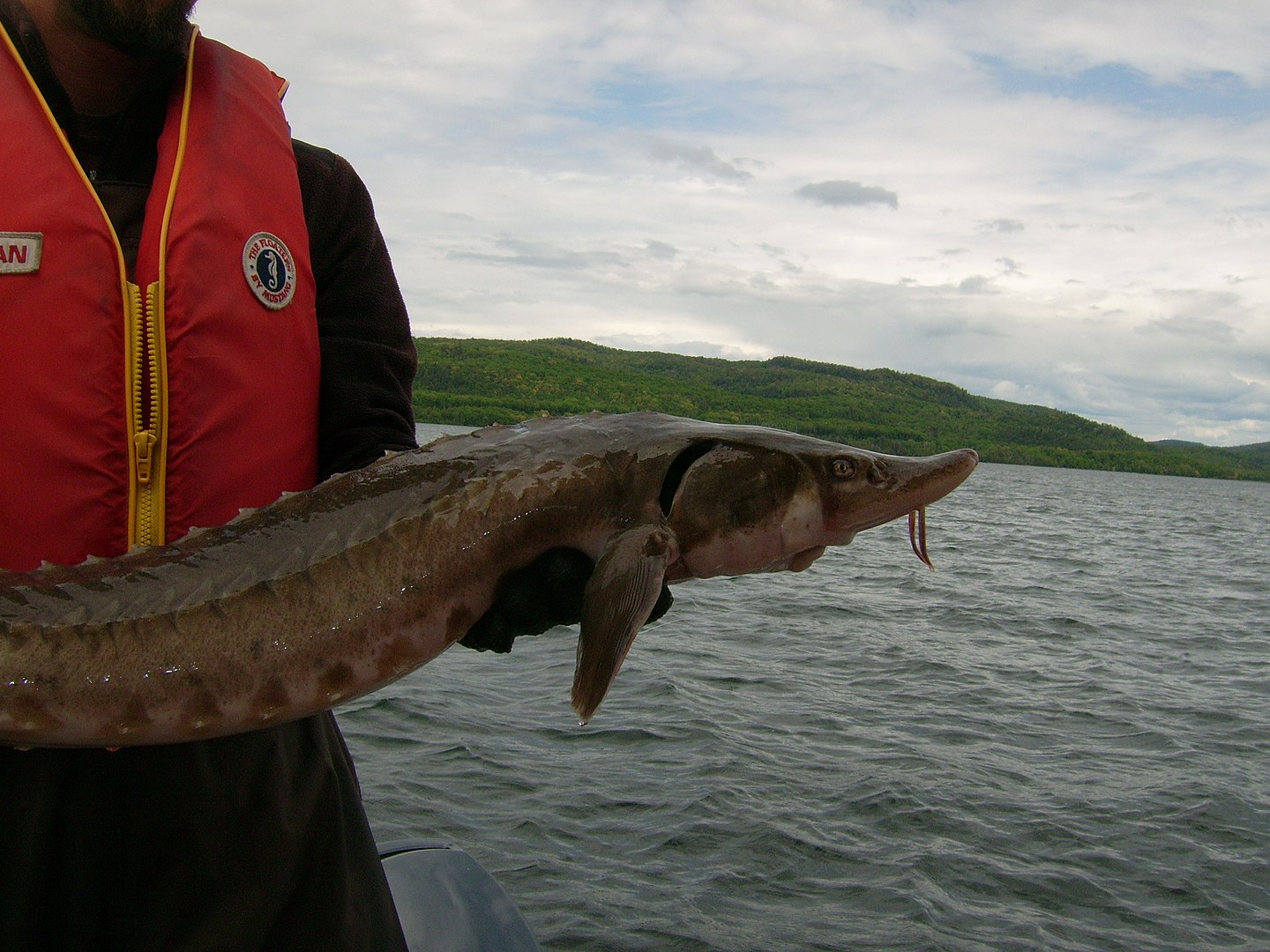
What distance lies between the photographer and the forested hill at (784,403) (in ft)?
286

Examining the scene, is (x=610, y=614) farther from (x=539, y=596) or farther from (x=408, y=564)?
(x=408, y=564)

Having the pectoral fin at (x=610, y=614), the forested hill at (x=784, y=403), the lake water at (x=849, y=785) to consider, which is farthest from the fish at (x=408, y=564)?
the forested hill at (x=784, y=403)

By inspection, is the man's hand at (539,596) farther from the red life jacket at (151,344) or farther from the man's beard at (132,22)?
the man's beard at (132,22)

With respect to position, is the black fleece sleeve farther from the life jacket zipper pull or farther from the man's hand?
the man's hand

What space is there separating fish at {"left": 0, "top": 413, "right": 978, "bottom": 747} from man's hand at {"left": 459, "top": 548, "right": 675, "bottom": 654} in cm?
2

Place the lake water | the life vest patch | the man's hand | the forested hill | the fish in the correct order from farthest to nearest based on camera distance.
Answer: the forested hill < the lake water < the man's hand < the life vest patch < the fish

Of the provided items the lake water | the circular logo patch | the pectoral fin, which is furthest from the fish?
the lake water

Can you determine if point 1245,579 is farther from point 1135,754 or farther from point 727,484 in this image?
point 727,484

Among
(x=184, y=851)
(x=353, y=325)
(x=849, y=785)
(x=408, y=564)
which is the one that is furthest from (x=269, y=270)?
(x=849, y=785)

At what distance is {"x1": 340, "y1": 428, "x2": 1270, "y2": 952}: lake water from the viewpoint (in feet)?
26.6

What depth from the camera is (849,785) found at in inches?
413

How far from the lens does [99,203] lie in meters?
2.75

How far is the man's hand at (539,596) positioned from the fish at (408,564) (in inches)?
0.7

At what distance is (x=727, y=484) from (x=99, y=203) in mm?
1795
